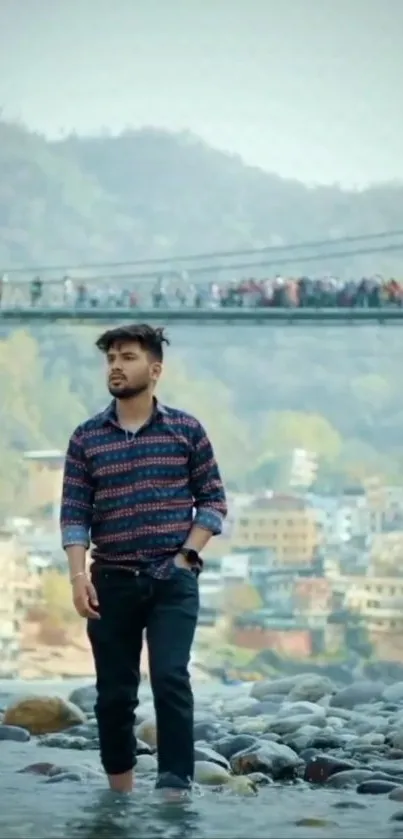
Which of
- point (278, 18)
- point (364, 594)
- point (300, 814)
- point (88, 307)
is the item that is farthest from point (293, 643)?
point (300, 814)

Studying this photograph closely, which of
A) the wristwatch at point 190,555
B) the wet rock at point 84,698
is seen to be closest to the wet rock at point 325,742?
the wristwatch at point 190,555

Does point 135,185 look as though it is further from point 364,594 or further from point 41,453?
point 364,594

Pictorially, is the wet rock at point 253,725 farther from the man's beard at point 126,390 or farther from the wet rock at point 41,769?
the man's beard at point 126,390

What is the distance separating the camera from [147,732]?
131 inches

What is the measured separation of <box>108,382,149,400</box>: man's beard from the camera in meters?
2.12

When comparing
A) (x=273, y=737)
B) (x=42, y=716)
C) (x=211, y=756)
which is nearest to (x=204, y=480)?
(x=211, y=756)

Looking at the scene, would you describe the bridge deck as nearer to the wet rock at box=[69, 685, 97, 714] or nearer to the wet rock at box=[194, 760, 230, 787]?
the wet rock at box=[69, 685, 97, 714]

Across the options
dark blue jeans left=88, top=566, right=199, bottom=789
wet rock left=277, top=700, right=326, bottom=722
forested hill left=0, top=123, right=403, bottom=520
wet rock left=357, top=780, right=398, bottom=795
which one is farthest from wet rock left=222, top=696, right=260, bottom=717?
dark blue jeans left=88, top=566, right=199, bottom=789

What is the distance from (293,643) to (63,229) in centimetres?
159

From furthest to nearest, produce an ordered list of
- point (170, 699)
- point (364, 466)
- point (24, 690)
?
point (364, 466)
point (24, 690)
point (170, 699)

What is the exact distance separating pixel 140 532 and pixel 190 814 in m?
0.34

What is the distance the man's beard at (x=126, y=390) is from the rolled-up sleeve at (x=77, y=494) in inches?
3.0

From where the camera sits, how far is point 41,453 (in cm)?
561

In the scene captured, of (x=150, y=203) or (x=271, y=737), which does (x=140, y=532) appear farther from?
(x=150, y=203)
